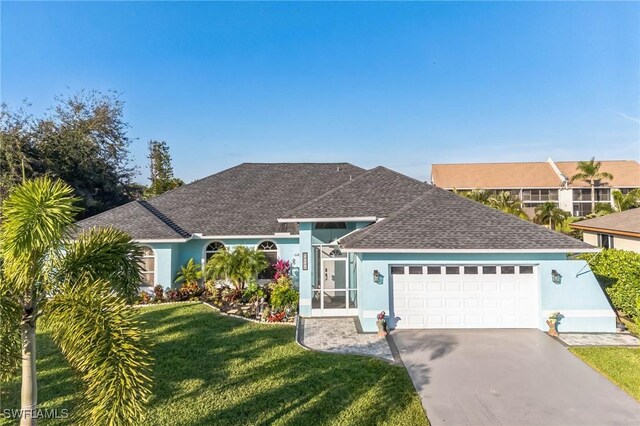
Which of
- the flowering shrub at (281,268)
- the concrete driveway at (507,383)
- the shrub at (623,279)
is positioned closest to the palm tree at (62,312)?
the concrete driveway at (507,383)

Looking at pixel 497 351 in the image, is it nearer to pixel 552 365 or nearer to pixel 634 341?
pixel 552 365

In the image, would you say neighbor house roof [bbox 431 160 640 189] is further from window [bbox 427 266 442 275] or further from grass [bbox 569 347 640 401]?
grass [bbox 569 347 640 401]

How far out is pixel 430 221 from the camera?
43.2ft

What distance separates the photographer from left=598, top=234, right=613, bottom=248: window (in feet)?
63.0

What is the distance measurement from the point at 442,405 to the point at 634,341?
27.4ft

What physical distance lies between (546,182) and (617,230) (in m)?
36.6

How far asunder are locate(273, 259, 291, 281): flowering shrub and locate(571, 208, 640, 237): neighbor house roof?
17.3 m

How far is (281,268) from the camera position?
55.9ft

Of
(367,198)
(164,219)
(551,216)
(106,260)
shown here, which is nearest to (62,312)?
(106,260)

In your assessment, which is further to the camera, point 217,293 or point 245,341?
point 217,293

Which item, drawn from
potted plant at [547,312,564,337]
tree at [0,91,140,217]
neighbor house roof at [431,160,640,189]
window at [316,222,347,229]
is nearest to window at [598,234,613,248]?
potted plant at [547,312,564,337]

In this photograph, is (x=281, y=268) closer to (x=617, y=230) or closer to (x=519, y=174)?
(x=617, y=230)

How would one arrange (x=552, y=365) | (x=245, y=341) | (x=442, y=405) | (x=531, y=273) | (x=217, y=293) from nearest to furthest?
(x=442, y=405) → (x=552, y=365) → (x=245, y=341) → (x=531, y=273) → (x=217, y=293)

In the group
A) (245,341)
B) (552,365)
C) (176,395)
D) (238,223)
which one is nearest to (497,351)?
(552,365)
